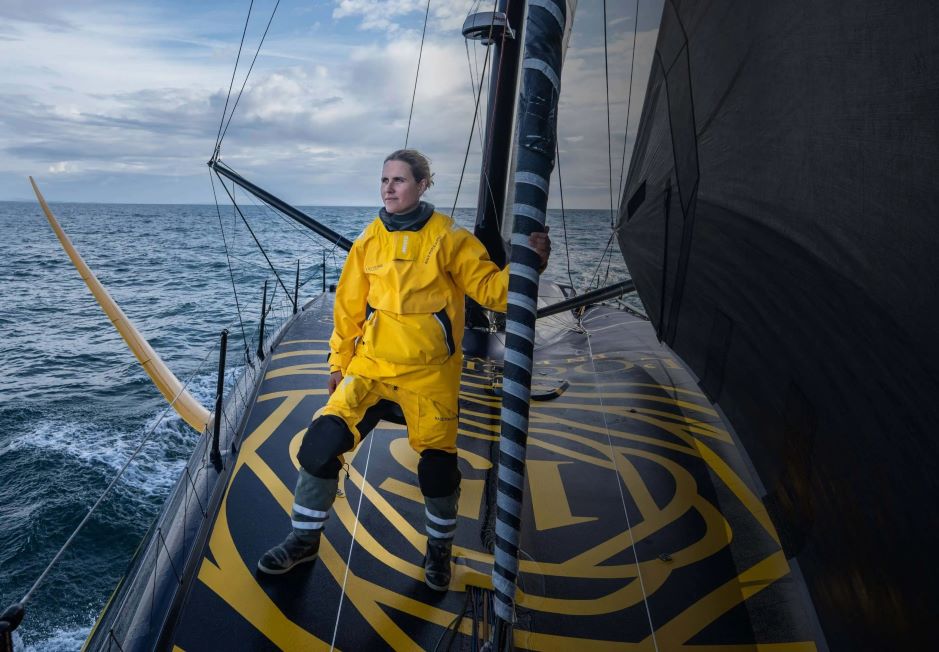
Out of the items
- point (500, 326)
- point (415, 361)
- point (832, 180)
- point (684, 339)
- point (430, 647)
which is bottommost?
point (430, 647)

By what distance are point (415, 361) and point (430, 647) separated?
1.13 metres

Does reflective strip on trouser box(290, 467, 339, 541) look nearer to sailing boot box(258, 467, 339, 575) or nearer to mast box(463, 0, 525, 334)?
sailing boot box(258, 467, 339, 575)

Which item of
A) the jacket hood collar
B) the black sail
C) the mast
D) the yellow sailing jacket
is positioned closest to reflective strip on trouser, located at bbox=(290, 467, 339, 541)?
the yellow sailing jacket

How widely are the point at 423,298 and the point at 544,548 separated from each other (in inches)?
61.2

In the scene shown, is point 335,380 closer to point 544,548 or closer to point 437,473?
point 437,473

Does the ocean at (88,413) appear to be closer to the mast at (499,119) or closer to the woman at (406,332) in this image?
the woman at (406,332)

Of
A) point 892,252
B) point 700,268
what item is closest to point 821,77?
point 892,252

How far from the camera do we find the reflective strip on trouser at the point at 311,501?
244cm

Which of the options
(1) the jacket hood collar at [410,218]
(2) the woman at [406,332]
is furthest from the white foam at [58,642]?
(1) the jacket hood collar at [410,218]

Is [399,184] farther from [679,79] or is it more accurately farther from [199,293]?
[199,293]

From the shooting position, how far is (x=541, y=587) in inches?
107

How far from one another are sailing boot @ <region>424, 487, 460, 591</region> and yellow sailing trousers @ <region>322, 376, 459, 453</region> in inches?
10.2

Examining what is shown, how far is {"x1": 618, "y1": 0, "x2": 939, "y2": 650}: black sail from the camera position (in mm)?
812

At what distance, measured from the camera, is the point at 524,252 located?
1607mm
